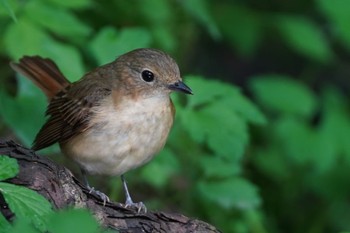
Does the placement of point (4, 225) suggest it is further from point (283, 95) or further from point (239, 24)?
point (239, 24)

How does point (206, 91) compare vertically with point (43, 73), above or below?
above

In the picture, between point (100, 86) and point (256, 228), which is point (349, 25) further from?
point (100, 86)

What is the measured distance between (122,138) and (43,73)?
955mm

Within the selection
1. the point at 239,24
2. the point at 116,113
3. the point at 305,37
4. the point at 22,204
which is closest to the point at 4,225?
the point at 22,204

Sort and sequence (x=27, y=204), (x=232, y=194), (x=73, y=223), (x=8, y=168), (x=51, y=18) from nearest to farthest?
(x=73, y=223) < (x=27, y=204) < (x=8, y=168) < (x=51, y=18) < (x=232, y=194)

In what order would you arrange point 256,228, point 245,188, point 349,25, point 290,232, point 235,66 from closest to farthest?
point 245,188
point 256,228
point 349,25
point 290,232
point 235,66

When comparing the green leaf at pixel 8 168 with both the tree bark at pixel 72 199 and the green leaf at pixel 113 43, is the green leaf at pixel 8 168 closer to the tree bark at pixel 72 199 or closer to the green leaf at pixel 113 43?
the tree bark at pixel 72 199

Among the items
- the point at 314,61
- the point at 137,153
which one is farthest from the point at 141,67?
the point at 314,61

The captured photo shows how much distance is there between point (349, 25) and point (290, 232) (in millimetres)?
1933

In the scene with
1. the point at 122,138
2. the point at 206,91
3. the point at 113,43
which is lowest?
the point at 122,138

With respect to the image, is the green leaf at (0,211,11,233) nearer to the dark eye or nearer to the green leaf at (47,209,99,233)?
the green leaf at (47,209,99,233)

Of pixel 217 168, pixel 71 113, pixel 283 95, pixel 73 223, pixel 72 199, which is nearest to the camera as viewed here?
pixel 73 223

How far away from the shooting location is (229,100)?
5848 millimetres

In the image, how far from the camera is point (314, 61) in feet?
31.4
